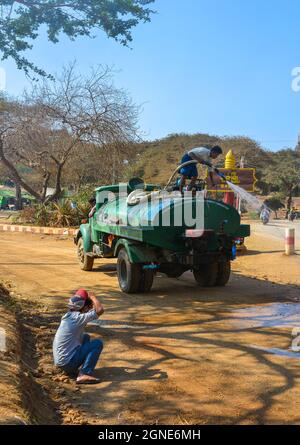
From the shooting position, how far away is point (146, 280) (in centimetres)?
1018

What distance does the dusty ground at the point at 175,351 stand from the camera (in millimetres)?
4758

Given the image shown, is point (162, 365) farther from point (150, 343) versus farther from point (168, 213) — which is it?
point (168, 213)

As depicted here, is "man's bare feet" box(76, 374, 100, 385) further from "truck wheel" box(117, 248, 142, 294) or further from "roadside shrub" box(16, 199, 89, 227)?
"roadside shrub" box(16, 199, 89, 227)

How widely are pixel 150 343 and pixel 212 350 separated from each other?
83 centimetres

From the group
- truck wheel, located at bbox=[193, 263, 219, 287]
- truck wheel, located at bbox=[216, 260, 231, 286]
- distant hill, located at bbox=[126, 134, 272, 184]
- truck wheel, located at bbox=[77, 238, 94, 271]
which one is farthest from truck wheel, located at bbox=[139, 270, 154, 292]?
distant hill, located at bbox=[126, 134, 272, 184]

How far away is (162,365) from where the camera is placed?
6.01m

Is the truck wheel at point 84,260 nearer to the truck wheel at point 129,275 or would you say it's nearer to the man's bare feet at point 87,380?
the truck wheel at point 129,275

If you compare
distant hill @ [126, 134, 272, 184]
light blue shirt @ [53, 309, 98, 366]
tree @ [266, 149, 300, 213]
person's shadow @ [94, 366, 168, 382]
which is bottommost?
person's shadow @ [94, 366, 168, 382]

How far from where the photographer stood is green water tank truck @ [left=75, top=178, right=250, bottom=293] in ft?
30.9

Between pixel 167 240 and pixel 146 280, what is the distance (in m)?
1.09

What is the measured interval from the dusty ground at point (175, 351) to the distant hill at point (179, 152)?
5211 centimetres

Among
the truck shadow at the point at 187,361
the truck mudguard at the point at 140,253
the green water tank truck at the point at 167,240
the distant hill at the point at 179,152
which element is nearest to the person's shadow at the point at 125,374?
the truck shadow at the point at 187,361

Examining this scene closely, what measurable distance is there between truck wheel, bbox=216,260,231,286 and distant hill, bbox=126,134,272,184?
51635 mm
